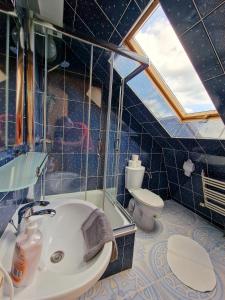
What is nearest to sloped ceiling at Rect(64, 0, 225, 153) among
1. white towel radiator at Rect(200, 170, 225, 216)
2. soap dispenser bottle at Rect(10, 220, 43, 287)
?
white towel radiator at Rect(200, 170, 225, 216)

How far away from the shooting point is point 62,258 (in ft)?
2.87

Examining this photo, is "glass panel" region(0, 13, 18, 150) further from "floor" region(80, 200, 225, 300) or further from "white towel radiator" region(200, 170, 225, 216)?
"white towel radiator" region(200, 170, 225, 216)

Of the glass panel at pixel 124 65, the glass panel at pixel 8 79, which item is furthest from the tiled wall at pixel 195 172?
the glass panel at pixel 8 79

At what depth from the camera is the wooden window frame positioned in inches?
55.8

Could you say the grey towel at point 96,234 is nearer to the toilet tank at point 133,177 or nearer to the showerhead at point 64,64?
the toilet tank at point 133,177

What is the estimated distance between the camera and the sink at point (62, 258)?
56 centimetres

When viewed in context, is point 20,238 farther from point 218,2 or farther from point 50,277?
point 218,2

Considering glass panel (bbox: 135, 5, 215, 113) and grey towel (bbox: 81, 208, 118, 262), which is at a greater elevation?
glass panel (bbox: 135, 5, 215, 113)

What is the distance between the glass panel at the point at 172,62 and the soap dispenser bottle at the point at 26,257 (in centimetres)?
153

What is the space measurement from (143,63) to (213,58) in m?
0.57

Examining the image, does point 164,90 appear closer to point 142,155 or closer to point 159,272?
point 142,155

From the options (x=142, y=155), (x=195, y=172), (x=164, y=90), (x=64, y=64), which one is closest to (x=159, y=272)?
(x=195, y=172)

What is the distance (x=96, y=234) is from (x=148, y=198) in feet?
4.13

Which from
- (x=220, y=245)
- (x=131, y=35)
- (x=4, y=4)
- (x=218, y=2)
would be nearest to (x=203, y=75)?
(x=218, y=2)
